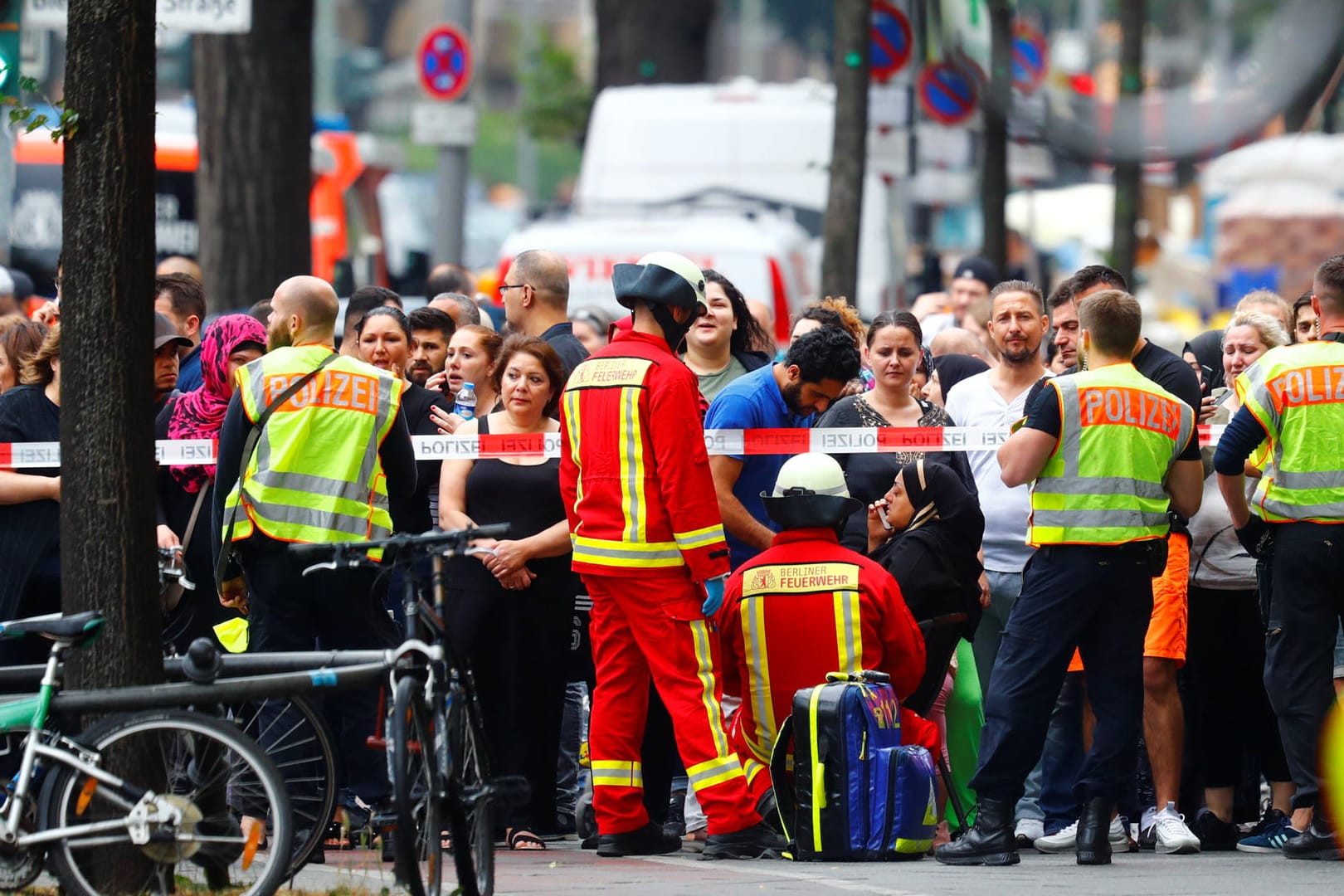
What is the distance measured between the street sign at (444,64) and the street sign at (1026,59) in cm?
475

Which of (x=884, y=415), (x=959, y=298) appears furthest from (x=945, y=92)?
(x=884, y=415)

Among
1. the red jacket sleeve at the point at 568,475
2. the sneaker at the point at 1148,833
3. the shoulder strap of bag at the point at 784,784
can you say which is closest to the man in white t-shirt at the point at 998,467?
the sneaker at the point at 1148,833

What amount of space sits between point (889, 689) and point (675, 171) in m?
12.2

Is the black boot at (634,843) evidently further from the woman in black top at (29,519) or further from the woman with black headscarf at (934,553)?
the woman in black top at (29,519)

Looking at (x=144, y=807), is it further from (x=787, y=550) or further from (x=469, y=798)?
(x=787, y=550)

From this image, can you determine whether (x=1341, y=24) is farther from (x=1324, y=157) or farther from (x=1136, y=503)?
(x=1324, y=157)

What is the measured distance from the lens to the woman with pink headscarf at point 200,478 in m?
8.49

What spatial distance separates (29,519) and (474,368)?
1825mm

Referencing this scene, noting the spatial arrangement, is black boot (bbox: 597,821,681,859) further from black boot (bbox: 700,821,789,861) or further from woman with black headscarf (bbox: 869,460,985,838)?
woman with black headscarf (bbox: 869,460,985,838)

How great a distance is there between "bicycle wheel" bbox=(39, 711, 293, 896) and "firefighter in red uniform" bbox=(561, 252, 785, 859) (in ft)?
5.87

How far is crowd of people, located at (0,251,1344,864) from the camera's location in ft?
25.6

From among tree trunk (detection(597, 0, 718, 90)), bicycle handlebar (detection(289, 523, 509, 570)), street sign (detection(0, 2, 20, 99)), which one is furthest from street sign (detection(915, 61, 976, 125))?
bicycle handlebar (detection(289, 523, 509, 570))

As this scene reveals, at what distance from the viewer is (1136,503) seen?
7.85 m

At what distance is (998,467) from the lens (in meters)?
9.20
